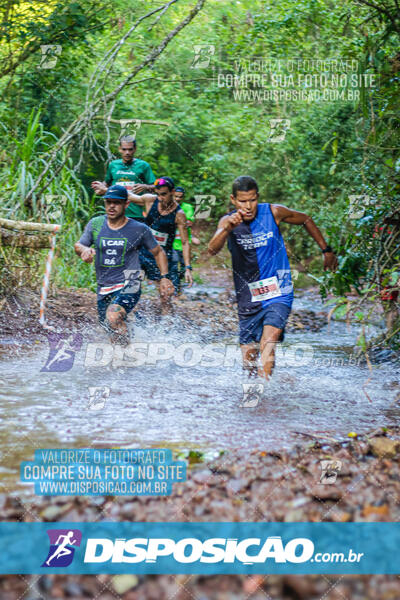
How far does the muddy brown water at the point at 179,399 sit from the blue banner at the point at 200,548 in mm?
514

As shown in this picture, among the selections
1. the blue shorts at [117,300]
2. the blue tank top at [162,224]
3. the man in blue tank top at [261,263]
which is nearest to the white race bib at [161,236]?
the blue tank top at [162,224]

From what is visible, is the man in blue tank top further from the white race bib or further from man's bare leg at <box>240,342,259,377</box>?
the white race bib

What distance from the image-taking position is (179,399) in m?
5.41

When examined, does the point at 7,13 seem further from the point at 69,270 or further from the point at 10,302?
the point at 10,302

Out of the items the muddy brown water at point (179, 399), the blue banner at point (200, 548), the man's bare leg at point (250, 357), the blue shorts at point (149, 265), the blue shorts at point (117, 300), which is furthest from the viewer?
the blue shorts at point (149, 265)

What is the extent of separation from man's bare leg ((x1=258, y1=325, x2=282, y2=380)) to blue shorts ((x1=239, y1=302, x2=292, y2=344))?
45 millimetres

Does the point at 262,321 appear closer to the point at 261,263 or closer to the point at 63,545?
the point at 261,263

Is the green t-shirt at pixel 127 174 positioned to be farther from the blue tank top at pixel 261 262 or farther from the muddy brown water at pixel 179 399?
the blue tank top at pixel 261 262

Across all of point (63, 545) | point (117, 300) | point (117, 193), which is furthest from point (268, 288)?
point (63, 545)

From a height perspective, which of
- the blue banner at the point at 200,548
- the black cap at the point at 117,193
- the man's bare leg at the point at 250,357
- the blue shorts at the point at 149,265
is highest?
the blue banner at the point at 200,548

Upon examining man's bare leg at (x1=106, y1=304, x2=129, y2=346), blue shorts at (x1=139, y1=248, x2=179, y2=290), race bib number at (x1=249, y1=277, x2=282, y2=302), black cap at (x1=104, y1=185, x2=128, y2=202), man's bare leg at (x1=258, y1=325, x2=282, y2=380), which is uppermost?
black cap at (x1=104, y1=185, x2=128, y2=202)

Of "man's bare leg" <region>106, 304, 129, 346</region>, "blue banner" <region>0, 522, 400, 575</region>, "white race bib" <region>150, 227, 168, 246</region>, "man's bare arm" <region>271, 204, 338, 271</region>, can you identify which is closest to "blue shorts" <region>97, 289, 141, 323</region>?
"man's bare leg" <region>106, 304, 129, 346</region>

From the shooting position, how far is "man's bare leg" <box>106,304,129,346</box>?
258 inches

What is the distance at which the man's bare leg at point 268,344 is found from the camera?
546cm
